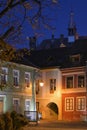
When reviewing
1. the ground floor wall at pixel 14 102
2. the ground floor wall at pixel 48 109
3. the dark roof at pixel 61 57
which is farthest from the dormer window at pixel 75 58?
the ground floor wall at pixel 14 102

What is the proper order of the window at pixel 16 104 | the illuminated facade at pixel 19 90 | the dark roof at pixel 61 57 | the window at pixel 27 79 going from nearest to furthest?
the illuminated facade at pixel 19 90
the window at pixel 16 104
the window at pixel 27 79
the dark roof at pixel 61 57

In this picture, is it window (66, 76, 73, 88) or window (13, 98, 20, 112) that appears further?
window (66, 76, 73, 88)

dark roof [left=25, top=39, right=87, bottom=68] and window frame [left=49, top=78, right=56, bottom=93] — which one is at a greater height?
dark roof [left=25, top=39, right=87, bottom=68]

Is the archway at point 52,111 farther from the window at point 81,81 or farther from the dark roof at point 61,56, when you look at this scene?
the dark roof at point 61,56

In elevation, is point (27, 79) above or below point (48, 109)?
above

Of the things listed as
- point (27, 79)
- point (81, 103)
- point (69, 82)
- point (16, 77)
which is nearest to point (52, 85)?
point (69, 82)

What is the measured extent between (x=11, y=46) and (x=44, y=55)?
4630 cm

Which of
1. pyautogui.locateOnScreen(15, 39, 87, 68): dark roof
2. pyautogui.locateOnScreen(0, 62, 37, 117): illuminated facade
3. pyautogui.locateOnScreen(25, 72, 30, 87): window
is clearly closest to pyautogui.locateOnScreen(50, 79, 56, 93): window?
Result: pyautogui.locateOnScreen(15, 39, 87, 68): dark roof

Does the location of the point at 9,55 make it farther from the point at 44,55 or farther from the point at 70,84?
the point at 44,55

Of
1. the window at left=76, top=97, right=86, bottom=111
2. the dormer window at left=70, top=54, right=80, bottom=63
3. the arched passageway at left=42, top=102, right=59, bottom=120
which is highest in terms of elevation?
the dormer window at left=70, top=54, right=80, bottom=63

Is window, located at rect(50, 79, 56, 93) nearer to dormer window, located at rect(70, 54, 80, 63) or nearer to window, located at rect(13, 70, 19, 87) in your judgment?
dormer window, located at rect(70, 54, 80, 63)

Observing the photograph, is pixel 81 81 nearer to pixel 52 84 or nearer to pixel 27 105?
pixel 52 84

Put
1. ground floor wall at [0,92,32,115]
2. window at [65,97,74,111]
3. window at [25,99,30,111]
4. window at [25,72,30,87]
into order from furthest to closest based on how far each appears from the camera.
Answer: window at [65,97,74,111] < window at [25,72,30,87] < window at [25,99,30,111] < ground floor wall at [0,92,32,115]

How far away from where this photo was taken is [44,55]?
67.1 metres
